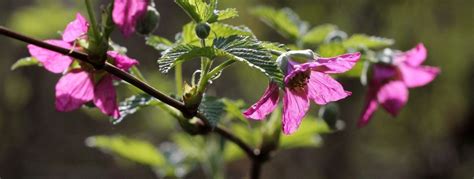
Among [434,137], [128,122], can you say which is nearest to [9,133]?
[128,122]

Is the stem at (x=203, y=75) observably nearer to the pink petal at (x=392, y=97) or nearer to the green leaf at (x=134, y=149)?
the pink petal at (x=392, y=97)

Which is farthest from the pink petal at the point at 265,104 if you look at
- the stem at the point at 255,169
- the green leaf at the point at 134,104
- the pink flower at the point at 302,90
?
the stem at the point at 255,169

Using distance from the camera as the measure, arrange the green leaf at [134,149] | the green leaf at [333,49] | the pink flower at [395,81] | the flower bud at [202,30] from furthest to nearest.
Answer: the green leaf at [134,149], the pink flower at [395,81], the green leaf at [333,49], the flower bud at [202,30]

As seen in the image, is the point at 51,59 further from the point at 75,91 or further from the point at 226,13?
the point at 226,13

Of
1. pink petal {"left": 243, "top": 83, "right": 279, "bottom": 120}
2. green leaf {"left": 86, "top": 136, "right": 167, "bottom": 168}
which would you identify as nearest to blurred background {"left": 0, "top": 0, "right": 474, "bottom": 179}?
green leaf {"left": 86, "top": 136, "right": 167, "bottom": 168}

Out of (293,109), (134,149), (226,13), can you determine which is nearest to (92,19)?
(226,13)

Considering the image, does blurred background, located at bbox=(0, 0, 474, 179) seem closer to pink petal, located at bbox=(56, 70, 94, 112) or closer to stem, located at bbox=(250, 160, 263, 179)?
stem, located at bbox=(250, 160, 263, 179)

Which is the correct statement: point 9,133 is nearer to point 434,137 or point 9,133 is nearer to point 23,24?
point 23,24
